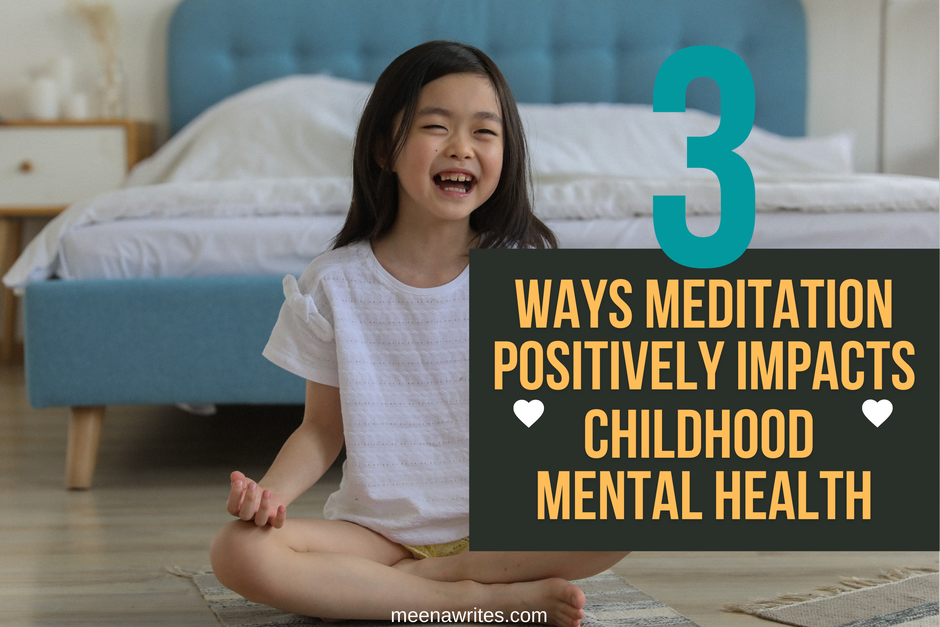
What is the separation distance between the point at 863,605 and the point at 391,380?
1.85 ft

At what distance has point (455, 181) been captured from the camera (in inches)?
36.2

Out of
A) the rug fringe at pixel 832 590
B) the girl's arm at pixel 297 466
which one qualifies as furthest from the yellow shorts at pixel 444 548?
the rug fringe at pixel 832 590

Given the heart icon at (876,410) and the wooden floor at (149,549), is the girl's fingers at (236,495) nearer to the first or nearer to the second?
the wooden floor at (149,549)

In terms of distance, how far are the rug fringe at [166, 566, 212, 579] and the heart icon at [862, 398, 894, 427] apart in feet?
2.50

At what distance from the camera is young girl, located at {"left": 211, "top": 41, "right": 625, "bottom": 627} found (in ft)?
2.89

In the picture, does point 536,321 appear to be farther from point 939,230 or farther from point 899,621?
point 939,230

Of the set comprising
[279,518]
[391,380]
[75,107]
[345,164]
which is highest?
[75,107]

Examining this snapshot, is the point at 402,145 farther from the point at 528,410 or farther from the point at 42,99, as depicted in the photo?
the point at 42,99

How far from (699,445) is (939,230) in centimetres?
86

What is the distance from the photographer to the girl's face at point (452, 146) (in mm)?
891

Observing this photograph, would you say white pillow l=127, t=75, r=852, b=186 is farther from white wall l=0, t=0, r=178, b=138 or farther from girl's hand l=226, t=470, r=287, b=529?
girl's hand l=226, t=470, r=287, b=529

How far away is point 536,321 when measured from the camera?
884 millimetres

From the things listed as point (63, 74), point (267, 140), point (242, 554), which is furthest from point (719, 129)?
point (63, 74)

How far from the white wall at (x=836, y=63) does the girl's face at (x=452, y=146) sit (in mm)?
2271
